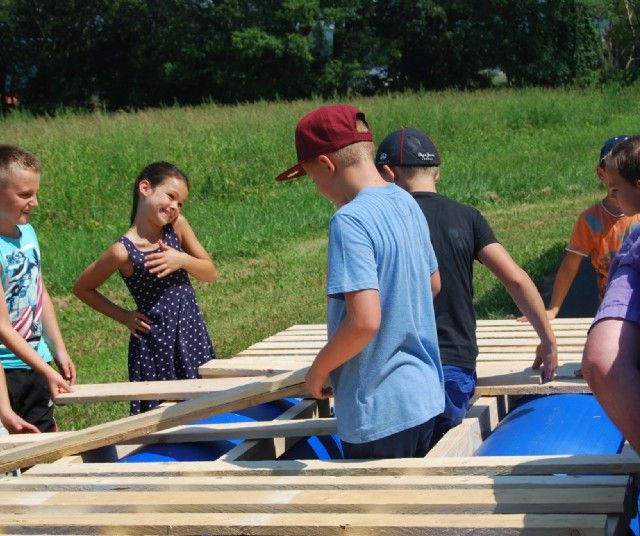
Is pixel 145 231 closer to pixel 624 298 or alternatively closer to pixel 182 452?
pixel 182 452

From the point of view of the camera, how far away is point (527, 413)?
12.7 feet

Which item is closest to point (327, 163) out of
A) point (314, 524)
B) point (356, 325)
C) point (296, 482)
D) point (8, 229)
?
point (356, 325)

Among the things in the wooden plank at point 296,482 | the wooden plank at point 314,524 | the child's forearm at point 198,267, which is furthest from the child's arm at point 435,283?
the child's forearm at point 198,267

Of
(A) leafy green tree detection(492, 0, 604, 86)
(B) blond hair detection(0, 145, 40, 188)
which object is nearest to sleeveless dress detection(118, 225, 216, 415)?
(B) blond hair detection(0, 145, 40, 188)

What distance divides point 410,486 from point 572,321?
292cm

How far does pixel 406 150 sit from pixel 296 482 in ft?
4.51

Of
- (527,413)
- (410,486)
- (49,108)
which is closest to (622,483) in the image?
(410,486)

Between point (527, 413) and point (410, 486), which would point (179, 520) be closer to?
point (410, 486)

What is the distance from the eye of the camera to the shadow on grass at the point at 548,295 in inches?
326

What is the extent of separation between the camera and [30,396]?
15.1ft

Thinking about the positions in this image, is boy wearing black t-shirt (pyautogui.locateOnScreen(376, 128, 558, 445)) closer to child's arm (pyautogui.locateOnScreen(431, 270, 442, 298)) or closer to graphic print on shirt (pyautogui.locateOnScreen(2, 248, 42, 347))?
child's arm (pyautogui.locateOnScreen(431, 270, 442, 298))

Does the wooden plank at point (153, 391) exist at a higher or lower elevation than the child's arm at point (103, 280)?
lower

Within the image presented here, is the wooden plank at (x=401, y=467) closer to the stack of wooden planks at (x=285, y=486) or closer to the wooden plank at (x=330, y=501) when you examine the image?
the stack of wooden planks at (x=285, y=486)

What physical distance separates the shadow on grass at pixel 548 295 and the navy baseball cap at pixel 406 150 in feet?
14.9
